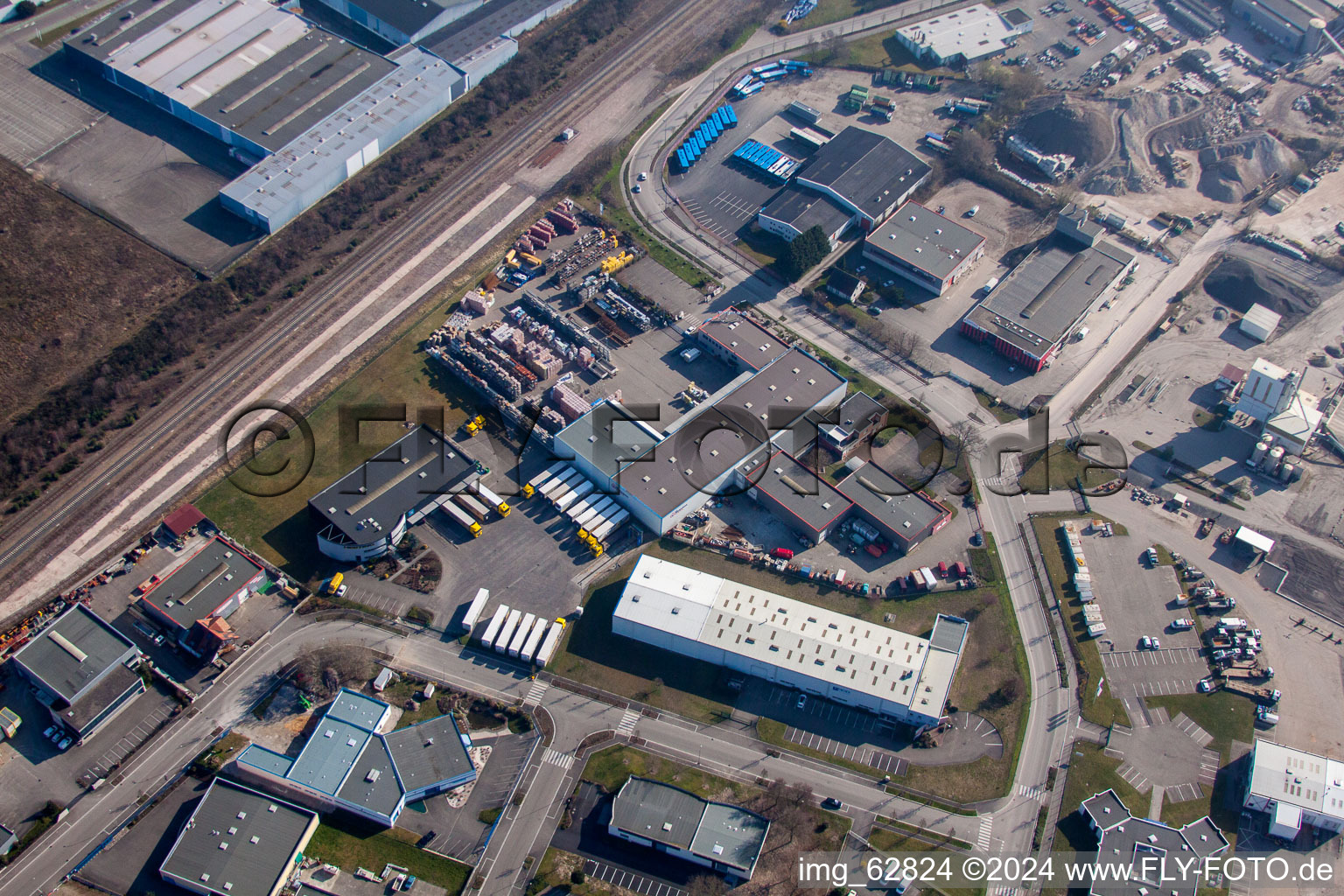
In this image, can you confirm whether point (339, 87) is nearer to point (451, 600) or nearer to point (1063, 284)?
point (451, 600)

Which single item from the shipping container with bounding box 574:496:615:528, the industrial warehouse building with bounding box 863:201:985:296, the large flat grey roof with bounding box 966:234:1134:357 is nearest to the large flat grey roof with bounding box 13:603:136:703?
the shipping container with bounding box 574:496:615:528

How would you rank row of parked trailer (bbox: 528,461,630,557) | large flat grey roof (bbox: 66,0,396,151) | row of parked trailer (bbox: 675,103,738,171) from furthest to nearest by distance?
1. row of parked trailer (bbox: 675,103,738,171)
2. large flat grey roof (bbox: 66,0,396,151)
3. row of parked trailer (bbox: 528,461,630,557)

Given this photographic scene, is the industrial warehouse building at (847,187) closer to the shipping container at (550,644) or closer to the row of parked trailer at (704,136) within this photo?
the row of parked trailer at (704,136)

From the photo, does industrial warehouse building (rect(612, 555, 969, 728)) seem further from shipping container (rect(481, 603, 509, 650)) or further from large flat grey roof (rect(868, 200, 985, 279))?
large flat grey roof (rect(868, 200, 985, 279))

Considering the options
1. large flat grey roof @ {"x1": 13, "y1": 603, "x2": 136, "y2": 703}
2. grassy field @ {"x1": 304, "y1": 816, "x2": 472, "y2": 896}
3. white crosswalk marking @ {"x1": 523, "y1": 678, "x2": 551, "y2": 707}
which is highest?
white crosswalk marking @ {"x1": 523, "y1": 678, "x2": 551, "y2": 707}

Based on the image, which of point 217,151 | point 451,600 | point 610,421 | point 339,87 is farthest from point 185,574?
point 339,87

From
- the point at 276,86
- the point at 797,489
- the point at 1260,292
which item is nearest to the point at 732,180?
the point at 797,489

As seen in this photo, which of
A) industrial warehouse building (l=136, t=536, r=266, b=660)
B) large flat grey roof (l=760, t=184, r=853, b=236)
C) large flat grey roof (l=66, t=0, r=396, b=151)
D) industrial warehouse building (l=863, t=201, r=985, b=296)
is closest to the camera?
industrial warehouse building (l=136, t=536, r=266, b=660)

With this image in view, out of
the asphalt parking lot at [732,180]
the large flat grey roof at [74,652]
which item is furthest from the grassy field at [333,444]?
the asphalt parking lot at [732,180]
